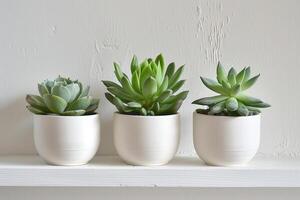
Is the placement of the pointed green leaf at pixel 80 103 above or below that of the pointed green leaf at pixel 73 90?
below

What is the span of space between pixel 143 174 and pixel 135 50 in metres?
0.17

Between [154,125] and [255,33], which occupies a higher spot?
[255,33]

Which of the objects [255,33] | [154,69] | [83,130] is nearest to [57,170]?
[83,130]

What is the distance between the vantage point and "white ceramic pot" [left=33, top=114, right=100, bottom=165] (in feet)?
1.58

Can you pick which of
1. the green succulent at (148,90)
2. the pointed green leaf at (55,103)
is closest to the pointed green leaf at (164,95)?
the green succulent at (148,90)

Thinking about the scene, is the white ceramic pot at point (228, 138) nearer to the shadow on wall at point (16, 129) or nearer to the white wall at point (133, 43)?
the white wall at point (133, 43)

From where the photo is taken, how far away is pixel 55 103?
18.7 inches

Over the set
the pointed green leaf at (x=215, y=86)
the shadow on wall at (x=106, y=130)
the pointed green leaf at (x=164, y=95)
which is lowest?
the shadow on wall at (x=106, y=130)

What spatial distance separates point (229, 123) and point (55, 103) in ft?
0.65

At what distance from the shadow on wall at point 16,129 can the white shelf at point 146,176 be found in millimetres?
67

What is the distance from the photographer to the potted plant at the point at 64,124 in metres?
0.48

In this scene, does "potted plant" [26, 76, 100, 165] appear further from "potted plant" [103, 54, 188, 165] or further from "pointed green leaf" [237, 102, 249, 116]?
"pointed green leaf" [237, 102, 249, 116]

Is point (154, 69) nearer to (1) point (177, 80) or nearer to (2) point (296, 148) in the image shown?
(1) point (177, 80)

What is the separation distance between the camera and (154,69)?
1.61 ft
